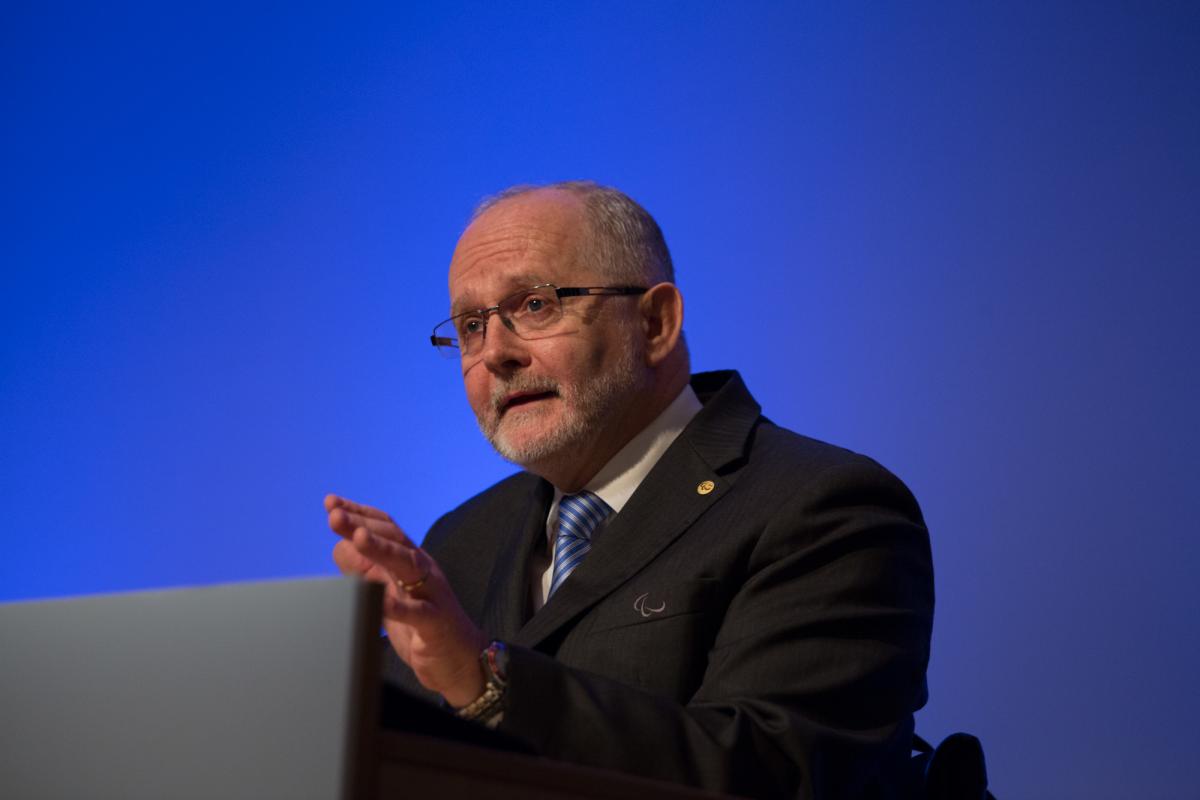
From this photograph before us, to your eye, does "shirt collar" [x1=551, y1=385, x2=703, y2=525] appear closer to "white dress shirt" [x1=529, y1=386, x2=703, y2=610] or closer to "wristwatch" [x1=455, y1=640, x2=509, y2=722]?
"white dress shirt" [x1=529, y1=386, x2=703, y2=610]

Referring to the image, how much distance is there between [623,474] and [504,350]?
0.35 meters

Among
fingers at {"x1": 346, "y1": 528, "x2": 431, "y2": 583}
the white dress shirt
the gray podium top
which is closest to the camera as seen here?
the gray podium top

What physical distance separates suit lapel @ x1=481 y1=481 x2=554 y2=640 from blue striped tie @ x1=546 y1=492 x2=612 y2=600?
0.06m

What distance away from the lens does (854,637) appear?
1.91 meters

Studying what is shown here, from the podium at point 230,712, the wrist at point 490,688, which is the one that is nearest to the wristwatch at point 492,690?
the wrist at point 490,688

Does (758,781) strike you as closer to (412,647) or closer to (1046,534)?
(412,647)

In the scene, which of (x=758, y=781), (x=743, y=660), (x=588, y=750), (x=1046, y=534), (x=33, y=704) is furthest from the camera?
(x=1046, y=534)

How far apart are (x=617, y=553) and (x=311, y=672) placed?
1.30m

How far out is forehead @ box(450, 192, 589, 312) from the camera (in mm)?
2588

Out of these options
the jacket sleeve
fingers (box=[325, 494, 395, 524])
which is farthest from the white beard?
fingers (box=[325, 494, 395, 524])

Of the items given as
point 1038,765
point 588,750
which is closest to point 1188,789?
point 1038,765

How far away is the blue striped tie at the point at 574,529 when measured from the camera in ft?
7.84

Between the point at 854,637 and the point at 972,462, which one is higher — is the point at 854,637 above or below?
below

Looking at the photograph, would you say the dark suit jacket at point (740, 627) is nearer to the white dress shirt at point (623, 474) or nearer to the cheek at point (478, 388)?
the white dress shirt at point (623, 474)
